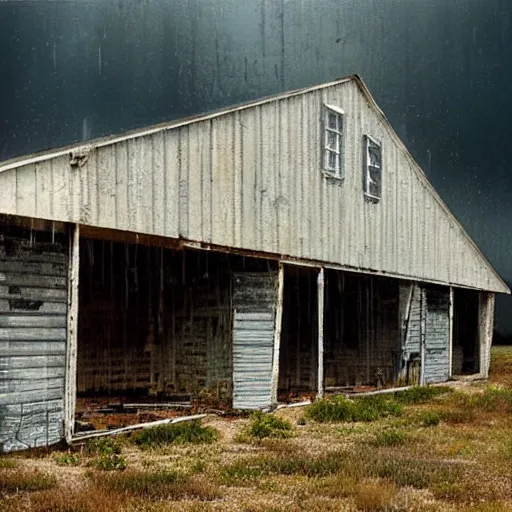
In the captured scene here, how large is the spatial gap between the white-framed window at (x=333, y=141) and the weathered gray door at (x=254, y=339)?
3292 mm

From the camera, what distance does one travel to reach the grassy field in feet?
23.7

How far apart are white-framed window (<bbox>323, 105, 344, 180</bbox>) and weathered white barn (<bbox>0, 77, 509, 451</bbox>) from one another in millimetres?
47

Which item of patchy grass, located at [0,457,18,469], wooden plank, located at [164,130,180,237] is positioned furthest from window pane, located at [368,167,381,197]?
patchy grass, located at [0,457,18,469]

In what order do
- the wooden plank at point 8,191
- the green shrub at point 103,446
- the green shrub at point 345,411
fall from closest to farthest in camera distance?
the wooden plank at point 8,191
the green shrub at point 103,446
the green shrub at point 345,411

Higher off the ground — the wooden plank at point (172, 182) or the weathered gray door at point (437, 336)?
the wooden plank at point (172, 182)

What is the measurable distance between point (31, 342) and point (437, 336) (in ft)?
50.9

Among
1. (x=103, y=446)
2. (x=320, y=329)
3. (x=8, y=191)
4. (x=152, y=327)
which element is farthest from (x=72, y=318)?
(x=152, y=327)

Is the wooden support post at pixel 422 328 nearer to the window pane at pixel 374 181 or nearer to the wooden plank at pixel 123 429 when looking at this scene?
the window pane at pixel 374 181

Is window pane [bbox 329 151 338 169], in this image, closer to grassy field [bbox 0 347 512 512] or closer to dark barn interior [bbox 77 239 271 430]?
dark barn interior [bbox 77 239 271 430]

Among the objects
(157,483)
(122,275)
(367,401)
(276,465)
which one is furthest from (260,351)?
(157,483)

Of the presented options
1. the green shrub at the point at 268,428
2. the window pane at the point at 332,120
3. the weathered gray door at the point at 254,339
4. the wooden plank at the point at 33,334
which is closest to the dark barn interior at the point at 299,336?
the window pane at the point at 332,120

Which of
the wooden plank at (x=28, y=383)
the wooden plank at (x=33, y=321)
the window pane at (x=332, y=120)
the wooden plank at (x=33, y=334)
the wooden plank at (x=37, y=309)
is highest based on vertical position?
the window pane at (x=332, y=120)

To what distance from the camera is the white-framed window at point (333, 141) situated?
17344 millimetres

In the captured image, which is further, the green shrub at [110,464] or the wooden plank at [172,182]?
the wooden plank at [172,182]
